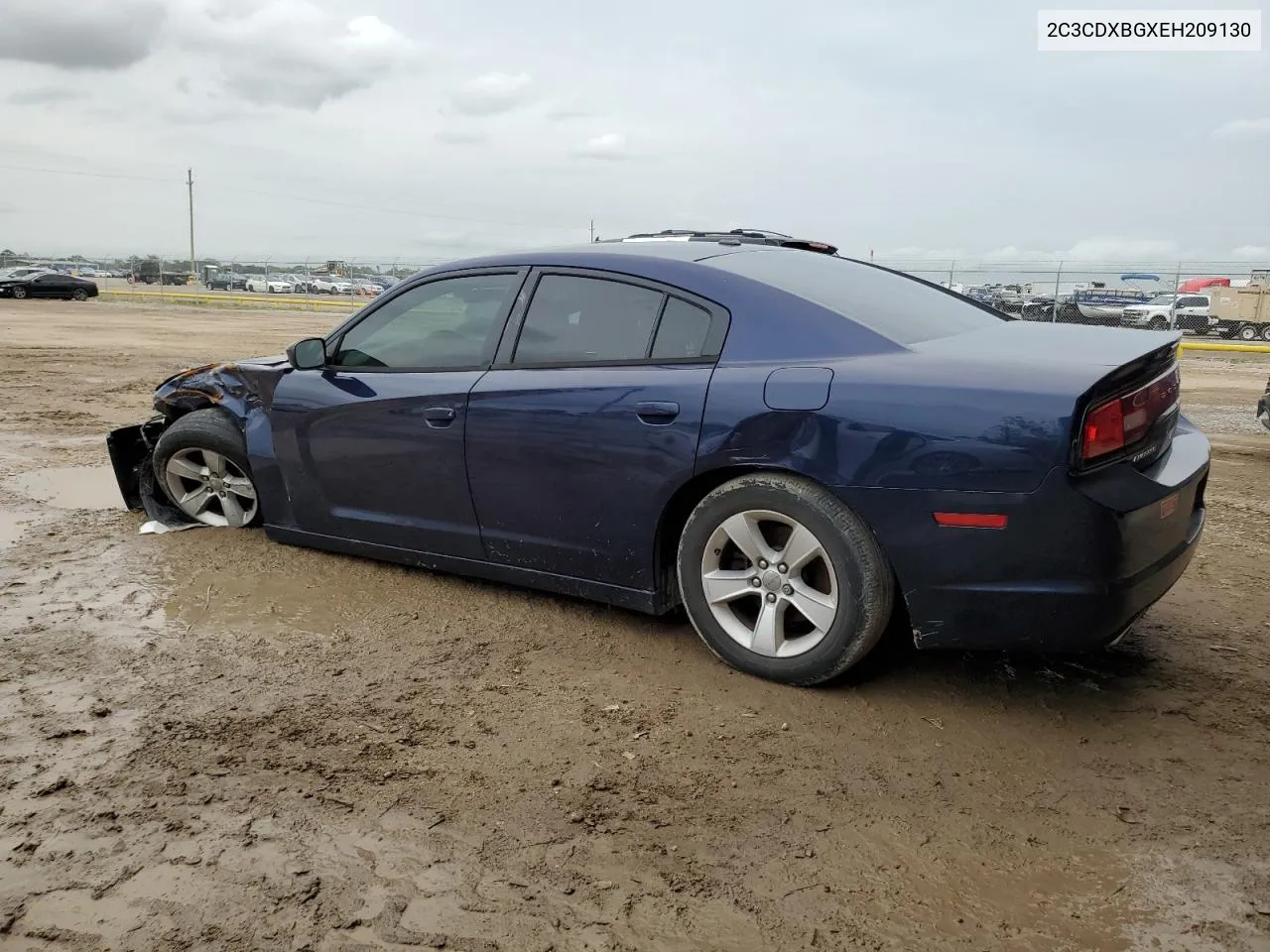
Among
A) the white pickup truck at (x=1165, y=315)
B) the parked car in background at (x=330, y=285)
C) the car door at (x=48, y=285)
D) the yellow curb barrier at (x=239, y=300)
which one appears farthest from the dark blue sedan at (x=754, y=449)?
the parked car in background at (x=330, y=285)

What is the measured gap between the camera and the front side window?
412cm

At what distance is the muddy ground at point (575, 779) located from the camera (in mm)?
2254

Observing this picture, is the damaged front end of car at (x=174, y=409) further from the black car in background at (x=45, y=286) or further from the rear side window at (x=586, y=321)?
the black car in background at (x=45, y=286)

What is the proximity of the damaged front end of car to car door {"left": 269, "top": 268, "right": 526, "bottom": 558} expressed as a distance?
15.4 inches

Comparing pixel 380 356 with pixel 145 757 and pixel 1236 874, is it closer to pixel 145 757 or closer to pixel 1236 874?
pixel 145 757

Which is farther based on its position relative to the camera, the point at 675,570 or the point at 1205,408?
the point at 1205,408

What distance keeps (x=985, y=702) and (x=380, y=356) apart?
2.83 m

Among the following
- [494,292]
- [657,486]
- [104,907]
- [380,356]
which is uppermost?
[494,292]

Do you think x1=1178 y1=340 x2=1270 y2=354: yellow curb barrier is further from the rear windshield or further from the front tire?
the front tire

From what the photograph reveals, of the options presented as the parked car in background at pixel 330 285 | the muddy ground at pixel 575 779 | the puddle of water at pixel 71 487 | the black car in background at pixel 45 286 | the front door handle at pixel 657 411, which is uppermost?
the parked car in background at pixel 330 285

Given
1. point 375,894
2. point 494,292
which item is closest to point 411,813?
point 375,894

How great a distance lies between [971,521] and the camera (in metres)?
2.97

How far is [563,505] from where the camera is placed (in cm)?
380

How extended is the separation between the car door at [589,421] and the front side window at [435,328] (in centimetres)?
14
